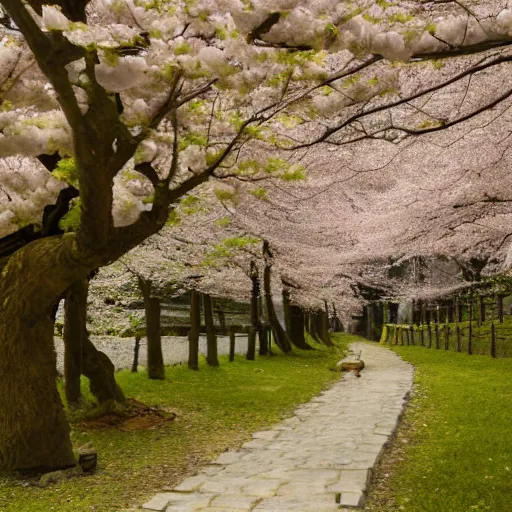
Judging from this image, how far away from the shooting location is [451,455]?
6.71 m

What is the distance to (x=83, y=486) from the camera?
5.96 meters

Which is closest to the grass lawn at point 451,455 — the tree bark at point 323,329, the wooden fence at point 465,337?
the wooden fence at point 465,337

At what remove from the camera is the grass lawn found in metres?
5.12

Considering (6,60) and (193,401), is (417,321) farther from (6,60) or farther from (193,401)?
(6,60)

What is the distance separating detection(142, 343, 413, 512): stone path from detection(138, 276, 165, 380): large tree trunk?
4285mm

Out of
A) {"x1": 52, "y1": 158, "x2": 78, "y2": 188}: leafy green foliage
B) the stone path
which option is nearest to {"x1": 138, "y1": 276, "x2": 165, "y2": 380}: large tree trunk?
the stone path

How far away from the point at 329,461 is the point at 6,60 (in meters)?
5.54

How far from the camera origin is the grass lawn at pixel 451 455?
16.8 ft

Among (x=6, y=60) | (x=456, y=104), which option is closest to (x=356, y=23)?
(x=6, y=60)

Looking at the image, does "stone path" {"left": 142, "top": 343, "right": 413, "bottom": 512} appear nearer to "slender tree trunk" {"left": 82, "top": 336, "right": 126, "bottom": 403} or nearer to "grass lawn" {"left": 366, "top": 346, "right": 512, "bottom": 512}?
"grass lawn" {"left": 366, "top": 346, "right": 512, "bottom": 512}

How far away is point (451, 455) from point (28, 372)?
15.9 ft

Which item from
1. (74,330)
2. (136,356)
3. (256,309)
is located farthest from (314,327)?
(74,330)

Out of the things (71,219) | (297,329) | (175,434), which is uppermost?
(71,219)

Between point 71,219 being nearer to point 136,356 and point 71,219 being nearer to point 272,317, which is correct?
point 136,356
